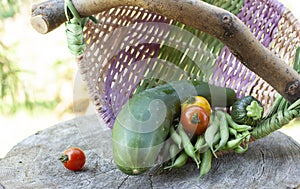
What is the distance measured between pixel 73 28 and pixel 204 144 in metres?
0.64

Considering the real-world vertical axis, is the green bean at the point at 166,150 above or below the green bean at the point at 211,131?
below

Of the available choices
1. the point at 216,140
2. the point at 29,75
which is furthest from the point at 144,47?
the point at 29,75

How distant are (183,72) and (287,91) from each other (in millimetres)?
611

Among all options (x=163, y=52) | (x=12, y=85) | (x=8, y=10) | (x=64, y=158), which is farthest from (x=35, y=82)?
(x=64, y=158)

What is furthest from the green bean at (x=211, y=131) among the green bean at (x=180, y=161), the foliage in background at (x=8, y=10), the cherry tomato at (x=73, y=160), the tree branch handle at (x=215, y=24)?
the foliage in background at (x=8, y=10)

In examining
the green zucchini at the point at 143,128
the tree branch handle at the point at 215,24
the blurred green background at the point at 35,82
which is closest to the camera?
the tree branch handle at the point at 215,24

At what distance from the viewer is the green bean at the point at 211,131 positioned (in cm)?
163

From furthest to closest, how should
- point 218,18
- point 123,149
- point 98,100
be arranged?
point 98,100, point 123,149, point 218,18

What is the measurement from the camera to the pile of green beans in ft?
5.33

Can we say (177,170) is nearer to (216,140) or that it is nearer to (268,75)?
(216,140)

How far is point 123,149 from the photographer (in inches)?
60.6

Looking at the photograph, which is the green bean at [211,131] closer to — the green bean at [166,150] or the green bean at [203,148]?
the green bean at [203,148]

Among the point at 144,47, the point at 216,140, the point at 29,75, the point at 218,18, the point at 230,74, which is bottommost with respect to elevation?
the point at 29,75

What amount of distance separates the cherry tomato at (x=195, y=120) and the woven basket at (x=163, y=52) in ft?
1.08
